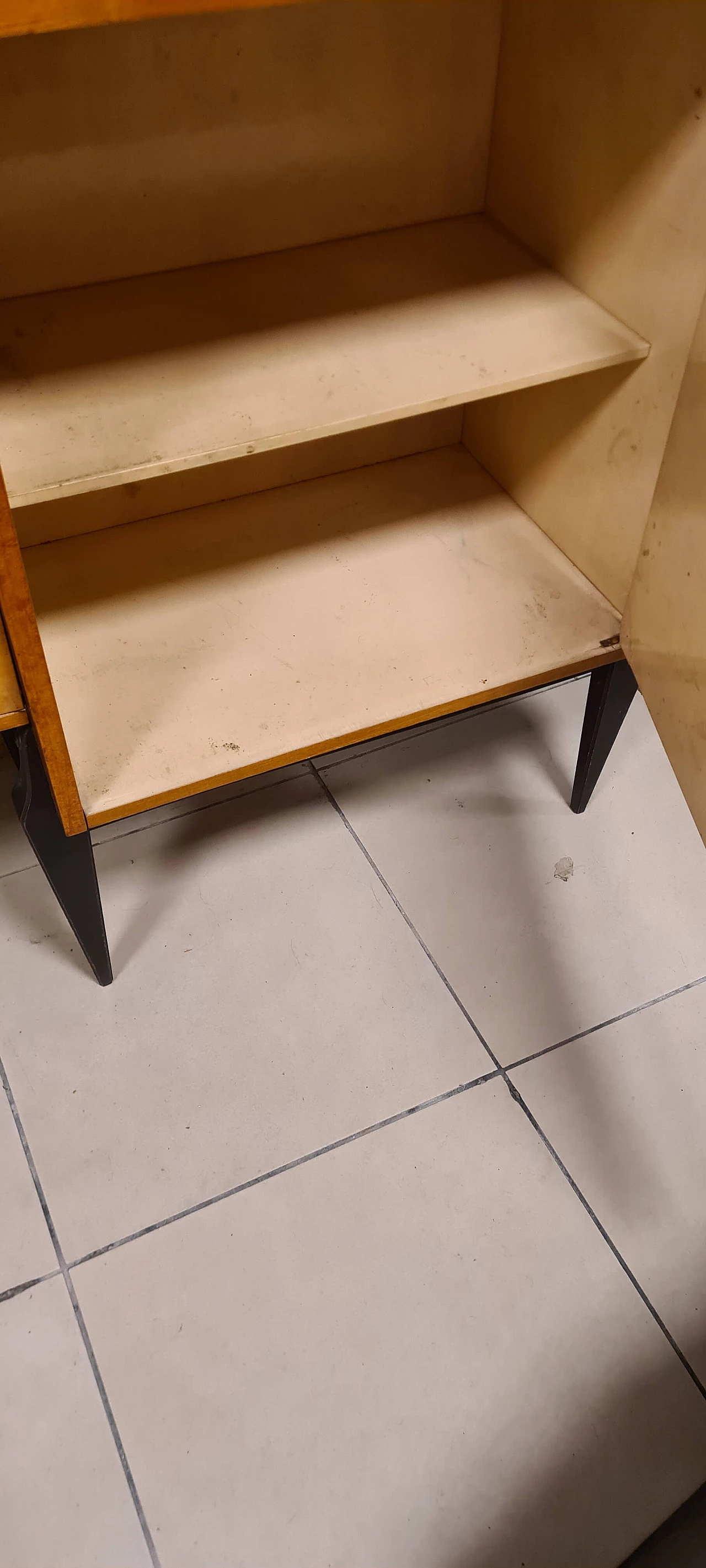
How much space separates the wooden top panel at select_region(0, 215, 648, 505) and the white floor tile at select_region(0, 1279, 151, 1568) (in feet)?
2.31

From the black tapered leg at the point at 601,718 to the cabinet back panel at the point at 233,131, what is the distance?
1.70ft

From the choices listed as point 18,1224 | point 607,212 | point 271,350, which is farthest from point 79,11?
point 18,1224

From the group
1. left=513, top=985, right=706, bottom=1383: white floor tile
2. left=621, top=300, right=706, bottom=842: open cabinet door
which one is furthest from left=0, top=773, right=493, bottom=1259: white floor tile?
left=621, top=300, right=706, bottom=842: open cabinet door

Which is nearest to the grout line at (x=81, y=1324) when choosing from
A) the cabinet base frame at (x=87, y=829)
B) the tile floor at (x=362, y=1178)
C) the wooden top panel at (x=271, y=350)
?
the tile floor at (x=362, y=1178)

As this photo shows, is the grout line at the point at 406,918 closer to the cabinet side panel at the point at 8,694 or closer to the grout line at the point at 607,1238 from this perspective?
the grout line at the point at 607,1238

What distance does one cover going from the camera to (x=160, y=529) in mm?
Result: 1189

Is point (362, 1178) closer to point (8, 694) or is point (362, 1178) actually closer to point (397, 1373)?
point (397, 1373)

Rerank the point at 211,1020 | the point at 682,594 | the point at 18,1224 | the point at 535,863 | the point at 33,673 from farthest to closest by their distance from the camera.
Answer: the point at 535,863, the point at 211,1020, the point at 18,1224, the point at 682,594, the point at 33,673

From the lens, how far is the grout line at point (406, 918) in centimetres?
114

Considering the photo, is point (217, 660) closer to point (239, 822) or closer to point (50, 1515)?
point (239, 822)

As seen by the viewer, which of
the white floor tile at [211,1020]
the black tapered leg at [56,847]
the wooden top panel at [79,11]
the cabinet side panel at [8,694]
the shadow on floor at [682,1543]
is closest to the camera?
the wooden top panel at [79,11]

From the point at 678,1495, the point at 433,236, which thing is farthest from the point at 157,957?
the point at 433,236

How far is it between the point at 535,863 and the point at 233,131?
821 millimetres

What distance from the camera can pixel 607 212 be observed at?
94 centimetres
